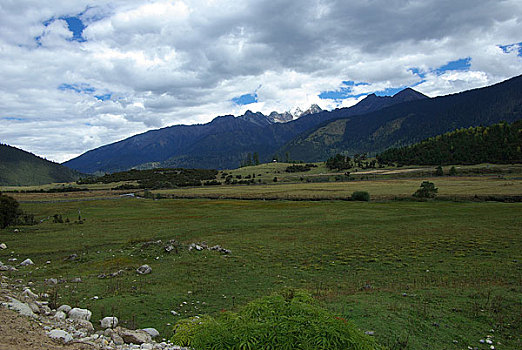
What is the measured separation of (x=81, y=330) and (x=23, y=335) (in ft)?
7.29

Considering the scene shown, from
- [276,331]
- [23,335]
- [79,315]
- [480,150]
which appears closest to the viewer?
[276,331]

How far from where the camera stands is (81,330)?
908 cm

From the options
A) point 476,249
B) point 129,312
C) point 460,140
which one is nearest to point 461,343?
point 129,312

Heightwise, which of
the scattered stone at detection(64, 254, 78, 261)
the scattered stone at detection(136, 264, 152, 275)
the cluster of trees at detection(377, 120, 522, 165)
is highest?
the cluster of trees at detection(377, 120, 522, 165)

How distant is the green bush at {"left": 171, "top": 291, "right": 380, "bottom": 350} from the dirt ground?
2.70 metres

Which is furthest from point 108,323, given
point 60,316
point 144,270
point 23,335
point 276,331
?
point 144,270

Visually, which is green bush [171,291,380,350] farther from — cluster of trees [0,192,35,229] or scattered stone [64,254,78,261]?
cluster of trees [0,192,35,229]

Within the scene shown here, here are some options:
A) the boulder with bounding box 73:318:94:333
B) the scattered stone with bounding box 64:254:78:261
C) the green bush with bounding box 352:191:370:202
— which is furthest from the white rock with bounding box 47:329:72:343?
the green bush with bounding box 352:191:370:202

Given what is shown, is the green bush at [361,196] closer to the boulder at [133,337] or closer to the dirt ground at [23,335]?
the boulder at [133,337]

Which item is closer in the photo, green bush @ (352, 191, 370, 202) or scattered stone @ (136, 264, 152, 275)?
scattered stone @ (136, 264, 152, 275)

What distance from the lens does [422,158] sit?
191m

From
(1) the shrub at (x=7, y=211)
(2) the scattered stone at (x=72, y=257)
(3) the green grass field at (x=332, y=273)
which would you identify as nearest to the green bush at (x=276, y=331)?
(3) the green grass field at (x=332, y=273)

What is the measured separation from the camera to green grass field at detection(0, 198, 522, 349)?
11.0 metres

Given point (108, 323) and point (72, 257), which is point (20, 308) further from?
point (72, 257)
